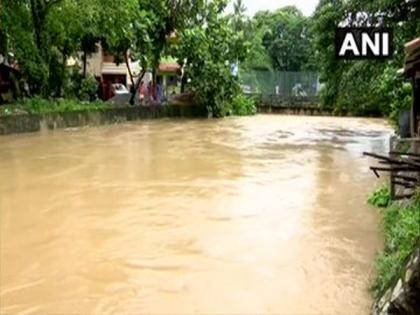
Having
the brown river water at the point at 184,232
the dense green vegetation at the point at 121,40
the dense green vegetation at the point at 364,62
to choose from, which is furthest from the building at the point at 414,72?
the dense green vegetation at the point at 121,40

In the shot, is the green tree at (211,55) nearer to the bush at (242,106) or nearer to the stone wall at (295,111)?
the bush at (242,106)

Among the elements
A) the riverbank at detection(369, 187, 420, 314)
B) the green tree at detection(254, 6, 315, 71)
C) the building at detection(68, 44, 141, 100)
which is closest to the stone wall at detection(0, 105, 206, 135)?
the building at detection(68, 44, 141, 100)

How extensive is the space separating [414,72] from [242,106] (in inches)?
859

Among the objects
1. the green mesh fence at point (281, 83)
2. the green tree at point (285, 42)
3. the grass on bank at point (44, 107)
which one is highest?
the green tree at point (285, 42)

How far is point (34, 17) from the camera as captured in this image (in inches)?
842

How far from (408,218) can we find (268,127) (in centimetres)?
1811

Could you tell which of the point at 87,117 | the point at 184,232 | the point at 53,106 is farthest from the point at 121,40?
the point at 184,232

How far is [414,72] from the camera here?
9.90m

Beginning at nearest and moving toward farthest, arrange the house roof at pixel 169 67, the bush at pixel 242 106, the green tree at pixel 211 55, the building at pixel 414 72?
1. the building at pixel 414 72
2. the green tree at pixel 211 55
3. the bush at pixel 242 106
4. the house roof at pixel 169 67

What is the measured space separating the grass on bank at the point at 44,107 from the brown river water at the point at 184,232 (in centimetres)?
435

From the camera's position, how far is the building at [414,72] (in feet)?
25.5

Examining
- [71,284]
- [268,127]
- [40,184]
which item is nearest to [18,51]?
[268,127]

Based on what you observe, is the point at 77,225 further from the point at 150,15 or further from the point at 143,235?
the point at 150,15

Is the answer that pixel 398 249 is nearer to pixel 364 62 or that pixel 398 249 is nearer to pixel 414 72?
pixel 414 72
